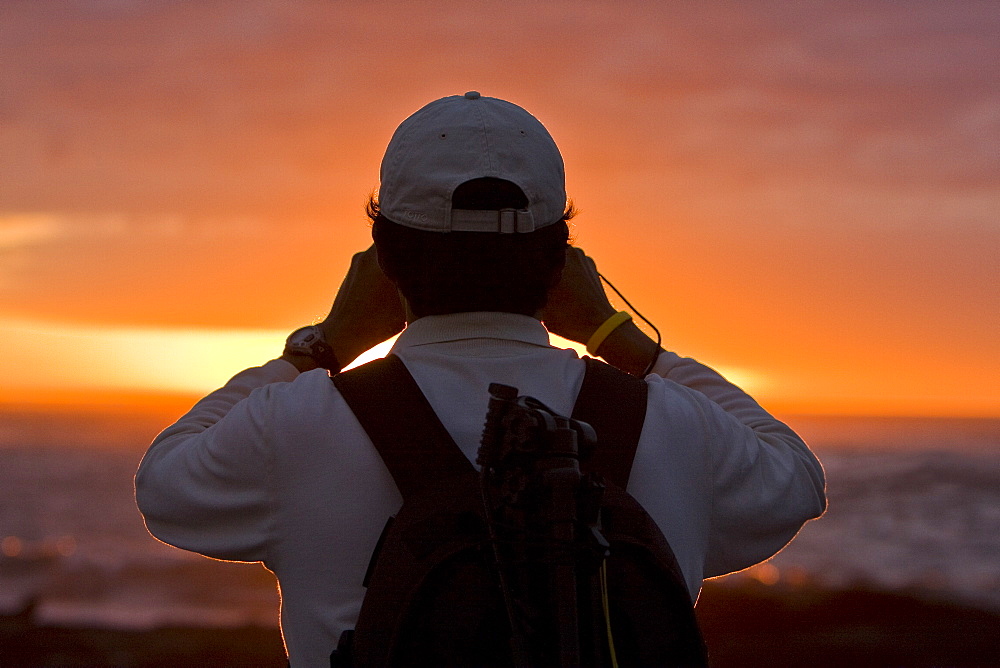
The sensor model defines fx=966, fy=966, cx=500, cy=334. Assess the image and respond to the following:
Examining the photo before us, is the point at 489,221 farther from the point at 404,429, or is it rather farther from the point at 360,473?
the point at 360,473

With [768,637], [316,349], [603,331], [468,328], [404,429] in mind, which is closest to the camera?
[404,429]

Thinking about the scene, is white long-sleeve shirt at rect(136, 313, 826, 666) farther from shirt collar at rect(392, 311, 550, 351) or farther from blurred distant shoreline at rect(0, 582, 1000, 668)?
blurred distant shoreline at rect(0, 582, 1000, 668)

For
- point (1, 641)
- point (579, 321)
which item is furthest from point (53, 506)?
point (579, 321)

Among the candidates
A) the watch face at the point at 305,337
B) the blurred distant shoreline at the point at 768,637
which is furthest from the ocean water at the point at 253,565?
the watch face at the point at 305,337

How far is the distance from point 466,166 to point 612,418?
57 centimetres

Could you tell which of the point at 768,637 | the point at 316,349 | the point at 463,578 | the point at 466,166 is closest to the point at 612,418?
the point at 463,578

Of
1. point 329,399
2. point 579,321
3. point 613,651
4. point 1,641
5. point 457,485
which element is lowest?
point 1,641

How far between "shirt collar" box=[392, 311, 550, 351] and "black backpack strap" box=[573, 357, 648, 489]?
17 centimetres

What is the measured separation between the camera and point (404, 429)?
181 cm

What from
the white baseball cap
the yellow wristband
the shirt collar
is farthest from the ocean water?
the white baseball cap

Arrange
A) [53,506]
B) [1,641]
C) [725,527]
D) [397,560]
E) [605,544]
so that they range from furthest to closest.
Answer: [53,506], [1,641], [725,527], [397,560], [605,544]

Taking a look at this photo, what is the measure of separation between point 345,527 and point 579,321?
0.80 meters

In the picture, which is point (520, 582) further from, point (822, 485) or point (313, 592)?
point (822, 485)

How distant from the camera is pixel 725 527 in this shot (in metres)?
2.02
